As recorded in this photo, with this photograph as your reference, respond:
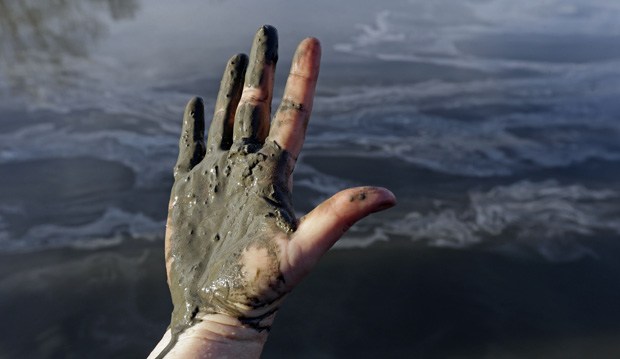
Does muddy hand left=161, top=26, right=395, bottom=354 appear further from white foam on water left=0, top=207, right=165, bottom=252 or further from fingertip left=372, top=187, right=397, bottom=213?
white foam on water left=0, top=207, right=165, bottom=252

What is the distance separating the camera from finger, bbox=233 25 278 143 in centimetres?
170

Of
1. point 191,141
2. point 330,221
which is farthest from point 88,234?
point 330,221

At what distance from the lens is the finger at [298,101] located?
1.56 m

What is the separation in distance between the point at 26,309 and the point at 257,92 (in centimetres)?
158

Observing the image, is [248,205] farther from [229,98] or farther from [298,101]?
[229,98]

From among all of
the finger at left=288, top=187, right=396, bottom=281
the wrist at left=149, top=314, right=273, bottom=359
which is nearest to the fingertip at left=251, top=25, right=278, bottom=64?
the finger at left=288, top=187, right=396, bottom=281

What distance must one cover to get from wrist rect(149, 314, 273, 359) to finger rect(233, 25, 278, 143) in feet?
1.74

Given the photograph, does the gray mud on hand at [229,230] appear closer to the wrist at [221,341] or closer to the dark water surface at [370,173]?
the wrist at [221,341]

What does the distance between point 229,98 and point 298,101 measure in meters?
0.35

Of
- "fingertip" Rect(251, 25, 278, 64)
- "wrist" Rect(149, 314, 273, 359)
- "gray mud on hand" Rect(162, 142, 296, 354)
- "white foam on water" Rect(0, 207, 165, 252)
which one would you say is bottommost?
"white foam on water" Rect(0, 207, 165, 252)

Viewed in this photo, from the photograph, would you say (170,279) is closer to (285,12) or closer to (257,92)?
(257,92)

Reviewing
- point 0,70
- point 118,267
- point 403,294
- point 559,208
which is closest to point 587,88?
point 559,208

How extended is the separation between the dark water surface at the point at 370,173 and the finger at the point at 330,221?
3.84 ft

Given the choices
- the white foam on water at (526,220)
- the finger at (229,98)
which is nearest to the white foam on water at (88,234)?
the white foam on water at (526,220)
